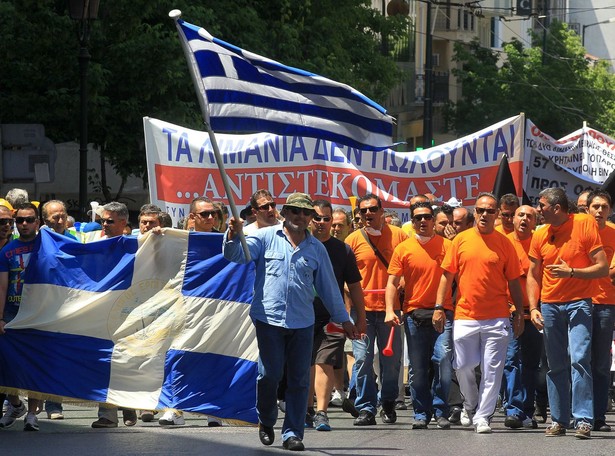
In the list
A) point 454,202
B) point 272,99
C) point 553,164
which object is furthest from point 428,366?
point 553,164

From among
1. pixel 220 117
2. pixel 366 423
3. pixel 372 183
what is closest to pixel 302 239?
pixel 220 117

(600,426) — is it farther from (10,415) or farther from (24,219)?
(24,219)

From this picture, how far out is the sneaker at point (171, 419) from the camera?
37.1 feet

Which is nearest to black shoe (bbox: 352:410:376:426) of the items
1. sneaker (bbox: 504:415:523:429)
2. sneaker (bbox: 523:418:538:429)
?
sneaker (bbox: 504:415:523:429)

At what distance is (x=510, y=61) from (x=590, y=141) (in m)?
34.3

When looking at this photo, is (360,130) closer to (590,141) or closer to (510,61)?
(590,141)

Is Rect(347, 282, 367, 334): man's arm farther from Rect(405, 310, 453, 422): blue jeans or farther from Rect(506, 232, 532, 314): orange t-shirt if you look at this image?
Rect(506, 232, 532, 314): orange t-shirt

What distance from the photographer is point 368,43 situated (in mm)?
30609

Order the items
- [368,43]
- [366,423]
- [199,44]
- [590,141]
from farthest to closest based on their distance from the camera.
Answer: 1. [368,43]
2. [590,141]
3. [366,423]
4. [199,44]

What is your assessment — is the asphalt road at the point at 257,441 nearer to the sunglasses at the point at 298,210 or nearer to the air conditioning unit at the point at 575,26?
the sunglasses at the point at 298,210

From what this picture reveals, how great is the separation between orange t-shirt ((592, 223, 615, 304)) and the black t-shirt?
1842 mm

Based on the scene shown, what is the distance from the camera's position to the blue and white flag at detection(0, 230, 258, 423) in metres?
11.1

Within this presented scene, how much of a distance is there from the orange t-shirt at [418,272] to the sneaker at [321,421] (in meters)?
1.18

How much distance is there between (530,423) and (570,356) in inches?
32.3
